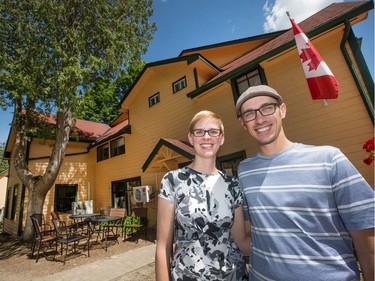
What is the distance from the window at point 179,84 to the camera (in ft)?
35.7

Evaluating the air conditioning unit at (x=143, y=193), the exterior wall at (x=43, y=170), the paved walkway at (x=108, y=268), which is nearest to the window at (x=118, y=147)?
the exterior wall at (x=43, y=170)

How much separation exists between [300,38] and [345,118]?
2652 mm

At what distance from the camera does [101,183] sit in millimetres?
15750

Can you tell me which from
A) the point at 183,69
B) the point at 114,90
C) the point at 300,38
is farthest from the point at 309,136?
the point at 114,90

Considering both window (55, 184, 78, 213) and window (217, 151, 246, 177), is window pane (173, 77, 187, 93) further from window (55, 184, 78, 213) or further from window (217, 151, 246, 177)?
window (55, 184, 78, 213)

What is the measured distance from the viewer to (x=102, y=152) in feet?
53.0

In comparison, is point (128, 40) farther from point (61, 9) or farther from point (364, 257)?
point (364, 257)

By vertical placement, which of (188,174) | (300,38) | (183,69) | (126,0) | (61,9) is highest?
(126,0)

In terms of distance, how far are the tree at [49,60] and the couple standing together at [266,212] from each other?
32.4 ft

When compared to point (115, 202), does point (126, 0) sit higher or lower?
higher

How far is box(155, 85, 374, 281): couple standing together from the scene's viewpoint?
1.30 meters

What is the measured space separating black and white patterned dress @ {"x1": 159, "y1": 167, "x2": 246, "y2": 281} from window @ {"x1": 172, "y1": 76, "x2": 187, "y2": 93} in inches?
375

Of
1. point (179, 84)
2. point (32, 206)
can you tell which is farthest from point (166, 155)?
point (32, 206)

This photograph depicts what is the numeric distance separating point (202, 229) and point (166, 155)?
26.7 feet
